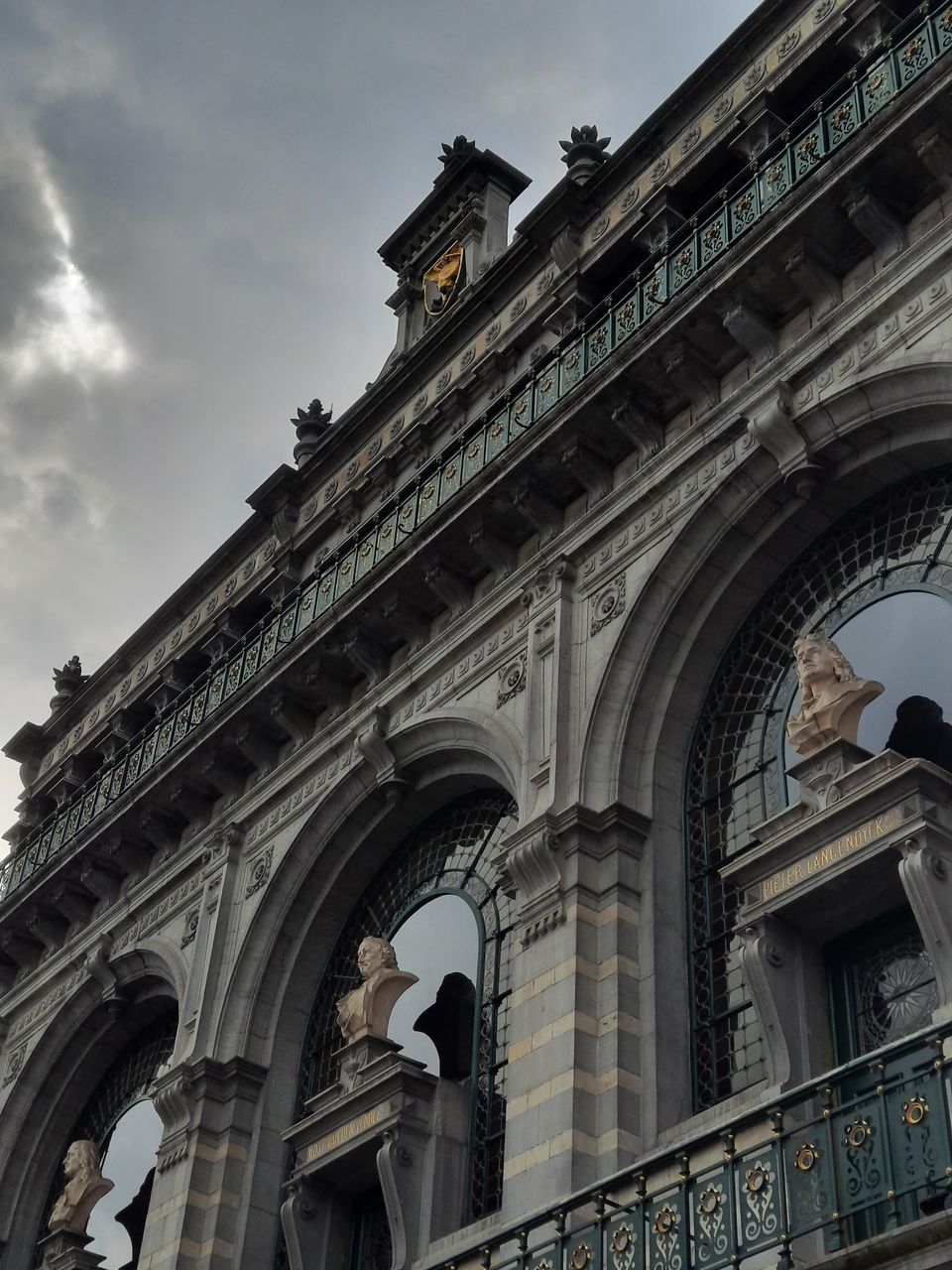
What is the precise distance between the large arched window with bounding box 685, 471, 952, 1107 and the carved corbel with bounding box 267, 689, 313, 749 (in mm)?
6003

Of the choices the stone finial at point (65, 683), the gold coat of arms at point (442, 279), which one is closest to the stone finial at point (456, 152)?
the gold coat of arms at point (442, 279)

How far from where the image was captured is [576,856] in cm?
1438

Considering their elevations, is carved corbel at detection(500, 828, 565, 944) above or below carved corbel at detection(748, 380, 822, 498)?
below

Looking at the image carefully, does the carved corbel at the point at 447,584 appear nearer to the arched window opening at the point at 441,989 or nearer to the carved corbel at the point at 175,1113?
the arched window opening at the point at 441,989

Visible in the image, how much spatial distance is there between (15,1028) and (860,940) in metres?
14.0

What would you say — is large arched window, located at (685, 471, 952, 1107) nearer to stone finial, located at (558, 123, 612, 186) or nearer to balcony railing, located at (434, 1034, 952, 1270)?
balcony railing, located at (434, 1034, 952, 1270)

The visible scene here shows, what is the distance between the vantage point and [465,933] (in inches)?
655

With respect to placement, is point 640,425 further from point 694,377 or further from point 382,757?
point 382,757

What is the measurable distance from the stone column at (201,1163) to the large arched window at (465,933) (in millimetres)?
668

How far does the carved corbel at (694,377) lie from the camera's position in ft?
52.4

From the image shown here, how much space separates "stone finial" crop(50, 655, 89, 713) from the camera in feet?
98.9

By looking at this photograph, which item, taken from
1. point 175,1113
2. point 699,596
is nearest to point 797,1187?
point 699,596

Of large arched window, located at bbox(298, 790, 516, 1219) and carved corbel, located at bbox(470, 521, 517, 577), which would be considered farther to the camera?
carved corbel, located at bbox(470, 521, 517, 577)

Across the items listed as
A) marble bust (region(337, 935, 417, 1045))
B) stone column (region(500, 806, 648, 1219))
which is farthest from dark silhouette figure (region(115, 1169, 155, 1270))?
stone column (region(500, 806, 648, 1219))
